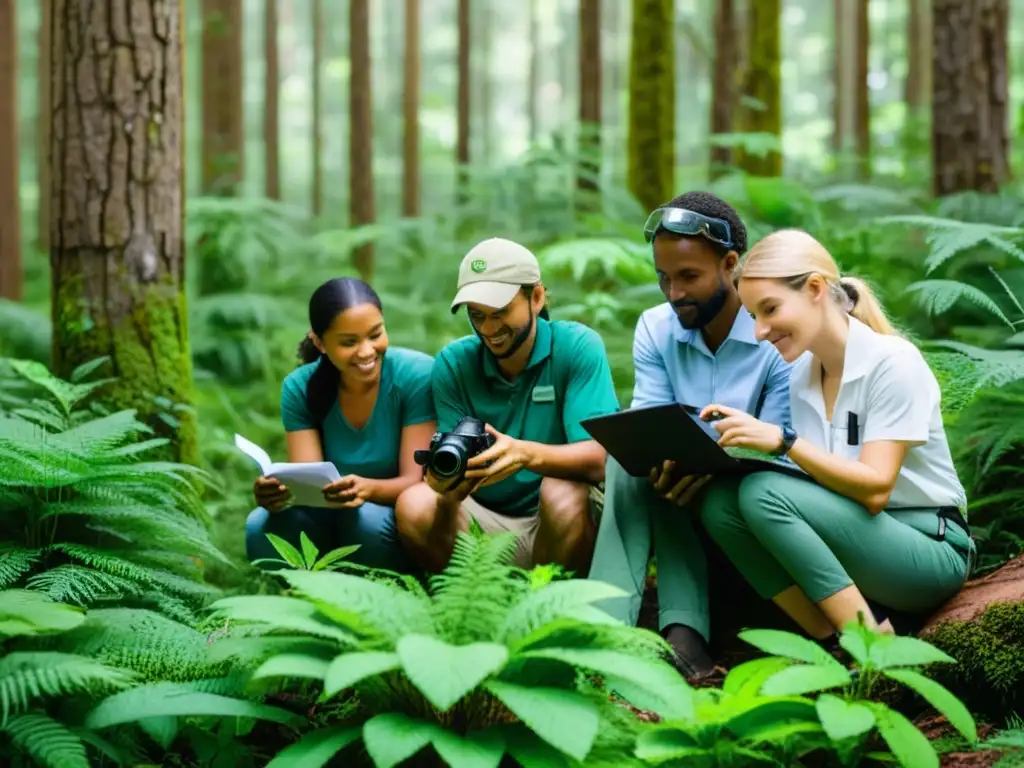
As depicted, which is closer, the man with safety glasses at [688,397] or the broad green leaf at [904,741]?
the broad green leaf at [904,741]

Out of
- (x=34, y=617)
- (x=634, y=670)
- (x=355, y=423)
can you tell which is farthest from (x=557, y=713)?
(x=355, y=423)

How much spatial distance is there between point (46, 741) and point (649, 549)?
1996 mm

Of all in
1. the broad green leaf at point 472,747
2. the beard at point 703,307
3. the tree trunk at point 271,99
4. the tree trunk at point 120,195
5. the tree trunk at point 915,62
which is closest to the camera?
the broad green leaf at point 472,747

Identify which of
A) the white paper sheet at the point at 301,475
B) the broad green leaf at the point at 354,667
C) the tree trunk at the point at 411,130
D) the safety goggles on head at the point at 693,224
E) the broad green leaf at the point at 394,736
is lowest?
the broad green leaf at the point at 394,736

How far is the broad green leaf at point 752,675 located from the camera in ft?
10.4

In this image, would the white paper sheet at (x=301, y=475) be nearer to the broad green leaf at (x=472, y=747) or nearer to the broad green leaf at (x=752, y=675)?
the broad green leaf at (x=472, y=747)

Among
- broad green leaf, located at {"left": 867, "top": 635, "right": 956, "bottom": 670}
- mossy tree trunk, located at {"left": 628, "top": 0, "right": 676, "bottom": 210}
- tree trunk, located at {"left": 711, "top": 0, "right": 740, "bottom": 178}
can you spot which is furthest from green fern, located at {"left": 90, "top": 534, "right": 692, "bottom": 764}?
tree trunk, located at {"left": 711, "top": 0, "right": 740, "bottom": 178}

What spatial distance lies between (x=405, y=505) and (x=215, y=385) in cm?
457

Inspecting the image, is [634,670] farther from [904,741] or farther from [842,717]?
[904,741]

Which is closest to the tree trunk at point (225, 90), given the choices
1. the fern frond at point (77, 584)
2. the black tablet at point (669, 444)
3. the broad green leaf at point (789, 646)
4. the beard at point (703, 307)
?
the fern frond at point (77, 584)

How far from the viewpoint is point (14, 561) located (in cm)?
379

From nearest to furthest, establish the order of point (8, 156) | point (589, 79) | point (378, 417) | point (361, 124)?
point (378, 417), point (8, 156), point (589, 79), point (361, 124)

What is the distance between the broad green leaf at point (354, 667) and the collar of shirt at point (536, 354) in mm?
1653

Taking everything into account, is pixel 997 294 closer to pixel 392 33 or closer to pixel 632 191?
pixel 632 191
